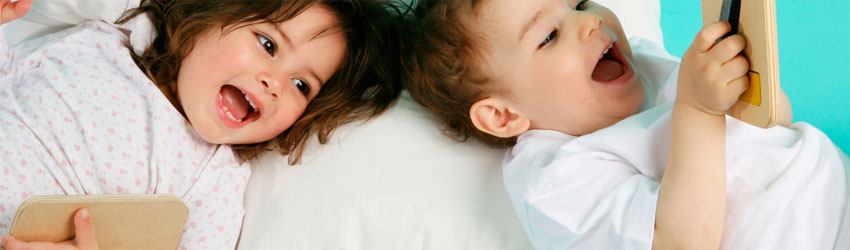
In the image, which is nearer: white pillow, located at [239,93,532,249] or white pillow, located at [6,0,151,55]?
white pillow, located at [239,93,532,249]

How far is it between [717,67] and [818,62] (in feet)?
3.08

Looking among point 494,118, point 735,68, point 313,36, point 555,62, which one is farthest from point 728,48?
point 313,36

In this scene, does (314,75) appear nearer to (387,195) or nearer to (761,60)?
(387,195)

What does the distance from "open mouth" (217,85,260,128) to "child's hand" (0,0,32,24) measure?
1.02 ft

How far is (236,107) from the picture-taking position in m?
1.27

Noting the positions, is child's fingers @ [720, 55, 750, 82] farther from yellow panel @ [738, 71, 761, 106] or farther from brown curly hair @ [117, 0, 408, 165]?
brown curly hair @ [117, 0, 408, 165]

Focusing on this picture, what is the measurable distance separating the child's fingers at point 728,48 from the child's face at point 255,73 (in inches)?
25.7

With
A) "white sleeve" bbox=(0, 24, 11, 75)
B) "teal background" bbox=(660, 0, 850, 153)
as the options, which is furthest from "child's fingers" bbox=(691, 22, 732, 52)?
"white sleeve" bbox=(0, 24, 11, 75)

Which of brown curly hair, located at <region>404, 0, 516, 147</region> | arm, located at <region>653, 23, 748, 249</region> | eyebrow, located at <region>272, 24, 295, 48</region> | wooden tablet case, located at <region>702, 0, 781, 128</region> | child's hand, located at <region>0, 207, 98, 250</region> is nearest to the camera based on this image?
wooden tablet case, located at <region>702, 0, 781, 128</region>

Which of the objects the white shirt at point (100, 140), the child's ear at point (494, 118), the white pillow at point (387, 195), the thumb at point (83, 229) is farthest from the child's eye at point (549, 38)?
the thumb at point (83, 229)

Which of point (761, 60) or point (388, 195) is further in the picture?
point (388, 195)

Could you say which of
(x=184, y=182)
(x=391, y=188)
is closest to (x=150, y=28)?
(x=184, y=182)

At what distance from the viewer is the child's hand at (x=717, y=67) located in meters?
0.79

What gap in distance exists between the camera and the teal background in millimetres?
1493
